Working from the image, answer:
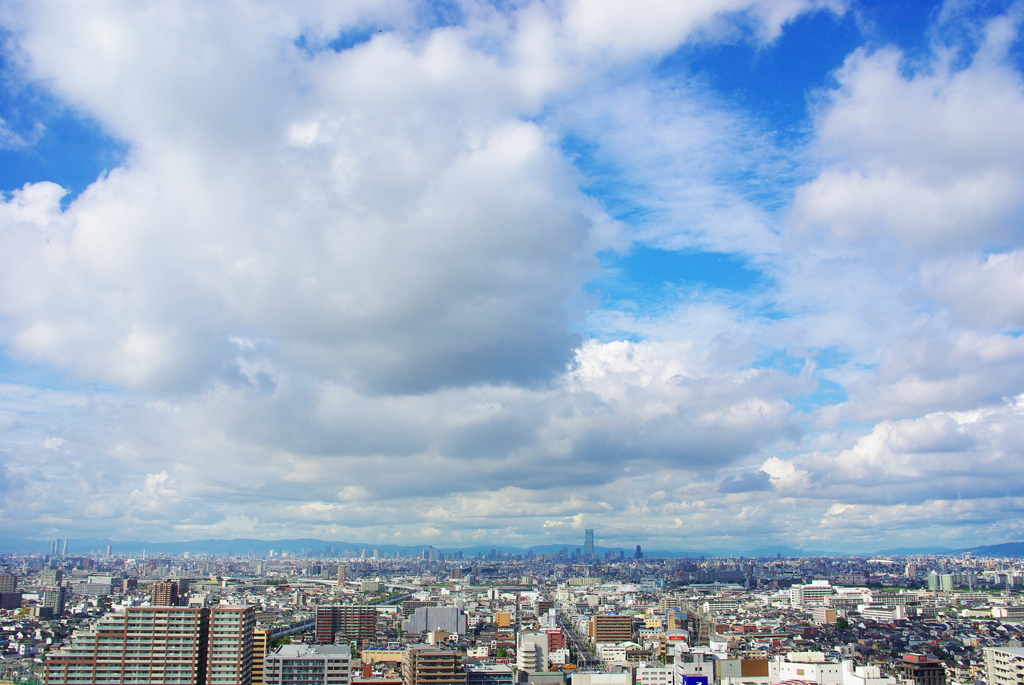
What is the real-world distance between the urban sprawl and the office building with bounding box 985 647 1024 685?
0.21ft

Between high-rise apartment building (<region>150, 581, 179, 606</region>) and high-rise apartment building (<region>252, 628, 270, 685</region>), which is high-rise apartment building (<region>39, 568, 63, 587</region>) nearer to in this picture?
high-rise apartment building (<region>150, 581, 179, 606</region>)

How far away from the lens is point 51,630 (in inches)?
1901

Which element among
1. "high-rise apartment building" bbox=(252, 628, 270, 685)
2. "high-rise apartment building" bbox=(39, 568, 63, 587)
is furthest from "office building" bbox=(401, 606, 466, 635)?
"high-rise apartment building" bbox=(39, 568, 63, 587)

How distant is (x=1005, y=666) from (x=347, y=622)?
131ft

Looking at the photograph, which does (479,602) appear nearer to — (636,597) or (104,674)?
(636,597)

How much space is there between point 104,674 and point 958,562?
13338 centimetres

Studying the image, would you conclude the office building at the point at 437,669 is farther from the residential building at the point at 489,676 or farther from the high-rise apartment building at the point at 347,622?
the high-rise apartment building at the point at 347,622

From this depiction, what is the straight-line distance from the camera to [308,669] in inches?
974

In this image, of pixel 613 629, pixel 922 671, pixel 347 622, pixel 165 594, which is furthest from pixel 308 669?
pixel 165 594

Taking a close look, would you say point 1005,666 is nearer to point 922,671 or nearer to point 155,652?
point 922,671

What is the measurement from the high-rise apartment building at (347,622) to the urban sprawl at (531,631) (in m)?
0.10

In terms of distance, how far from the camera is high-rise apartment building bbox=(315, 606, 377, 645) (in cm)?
5112

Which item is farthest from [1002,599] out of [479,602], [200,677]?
[200,677]

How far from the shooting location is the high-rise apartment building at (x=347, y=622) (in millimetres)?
51125
